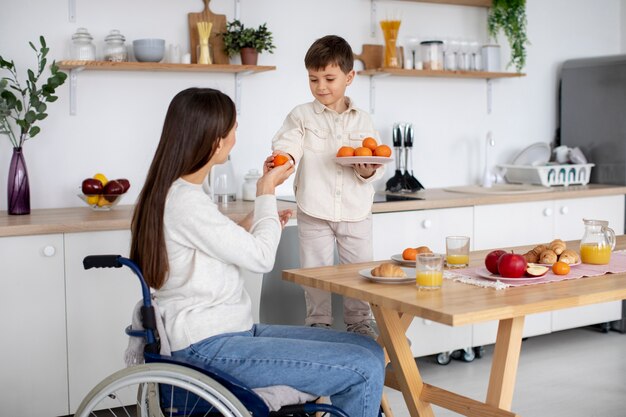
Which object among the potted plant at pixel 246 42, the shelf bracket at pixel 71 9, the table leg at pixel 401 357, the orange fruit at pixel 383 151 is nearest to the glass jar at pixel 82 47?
the shelf bracket at pixel 71 9

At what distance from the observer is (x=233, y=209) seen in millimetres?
3408

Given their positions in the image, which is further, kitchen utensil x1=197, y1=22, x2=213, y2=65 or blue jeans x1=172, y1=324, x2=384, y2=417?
kitchen utensil x1=197, y1=22, x2=213, y2=65

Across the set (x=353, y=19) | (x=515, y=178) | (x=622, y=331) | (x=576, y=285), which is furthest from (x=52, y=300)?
(x=622, y=331)

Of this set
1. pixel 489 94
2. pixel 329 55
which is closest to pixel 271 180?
pixel 329 55

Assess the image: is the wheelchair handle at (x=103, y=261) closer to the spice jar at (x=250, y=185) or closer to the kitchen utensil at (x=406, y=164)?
the spice jar at (x=250, y=185)

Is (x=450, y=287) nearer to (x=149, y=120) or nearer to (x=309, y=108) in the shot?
(x=309, y=108)

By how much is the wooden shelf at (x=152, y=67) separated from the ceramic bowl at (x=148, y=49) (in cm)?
4

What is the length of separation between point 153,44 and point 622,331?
283 cm

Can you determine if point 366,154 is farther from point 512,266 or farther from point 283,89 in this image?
point 283,89

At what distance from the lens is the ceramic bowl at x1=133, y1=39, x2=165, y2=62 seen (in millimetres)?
3453

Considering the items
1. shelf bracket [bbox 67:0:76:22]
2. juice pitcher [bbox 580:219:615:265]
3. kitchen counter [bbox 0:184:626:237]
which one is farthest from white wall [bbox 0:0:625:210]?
juice pitcher [bbox 580:219:615:265]

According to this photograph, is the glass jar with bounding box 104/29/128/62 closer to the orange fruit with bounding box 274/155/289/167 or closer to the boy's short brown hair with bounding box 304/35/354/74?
the boy's short brown hair with bounding box 304/35/354/74

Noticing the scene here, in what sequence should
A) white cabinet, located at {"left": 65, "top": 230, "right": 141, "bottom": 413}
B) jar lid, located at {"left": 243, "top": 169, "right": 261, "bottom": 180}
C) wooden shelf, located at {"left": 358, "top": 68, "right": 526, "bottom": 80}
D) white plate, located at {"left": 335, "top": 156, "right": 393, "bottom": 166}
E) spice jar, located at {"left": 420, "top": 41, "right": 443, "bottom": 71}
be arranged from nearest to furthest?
white plate, located at {"left": 335, "top": 156, "right": 393, "bottom": 166}
white cabinet, located at {"left": 65, "top": 230, "right": 141, "bottom": 413}
jar lid, located at {"left": 243, "top": 169, "right": 261, "bottom": 180}
wooden shelf, located at {"left": 358, "top": 68, "right": 526, "bottom": 80}
spice jar, located at {"left": 420, "top": 41, "right": 443, "bottom": 71}

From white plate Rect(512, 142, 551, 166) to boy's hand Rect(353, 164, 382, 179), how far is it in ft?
6.94
